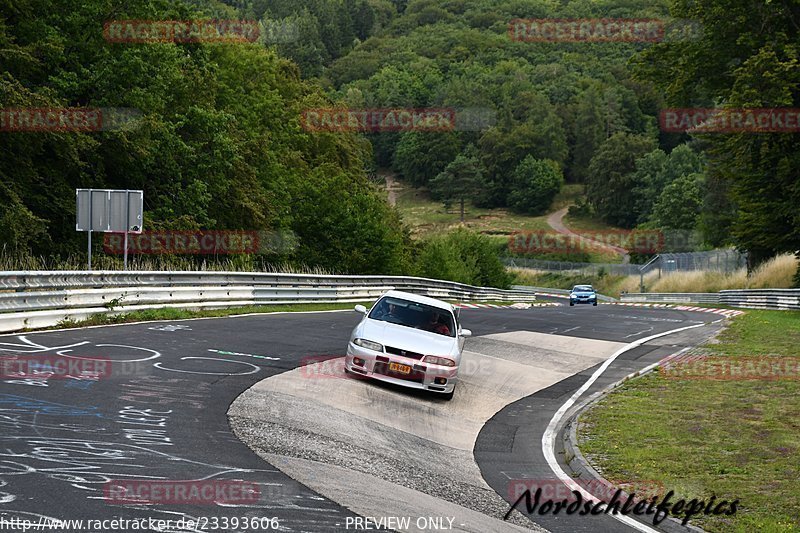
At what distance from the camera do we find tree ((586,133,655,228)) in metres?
158

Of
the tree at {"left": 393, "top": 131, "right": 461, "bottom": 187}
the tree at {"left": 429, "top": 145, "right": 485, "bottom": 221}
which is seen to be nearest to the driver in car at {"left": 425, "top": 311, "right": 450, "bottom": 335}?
the tree at {"left": 429, "top": 145, "right": 485, "bottom": 221}

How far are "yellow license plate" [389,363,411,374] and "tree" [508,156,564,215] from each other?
156877 millimetres

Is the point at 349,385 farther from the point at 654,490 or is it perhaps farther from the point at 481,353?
the point at 481,353

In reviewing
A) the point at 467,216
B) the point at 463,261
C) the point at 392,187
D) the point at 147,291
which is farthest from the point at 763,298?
the point at 392,187

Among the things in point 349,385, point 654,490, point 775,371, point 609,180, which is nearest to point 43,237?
point 349,385

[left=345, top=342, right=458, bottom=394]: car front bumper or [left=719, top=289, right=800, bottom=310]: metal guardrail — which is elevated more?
[left=345, top=342, right=458, bottom=394]: car front bumper

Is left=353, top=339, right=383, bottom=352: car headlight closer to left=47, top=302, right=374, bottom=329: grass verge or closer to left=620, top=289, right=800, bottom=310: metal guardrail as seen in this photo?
left=47, top=302, right=374, bottom=329: grass verge

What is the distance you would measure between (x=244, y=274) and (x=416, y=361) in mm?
14067

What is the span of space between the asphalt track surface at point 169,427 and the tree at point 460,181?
150520 millimetres

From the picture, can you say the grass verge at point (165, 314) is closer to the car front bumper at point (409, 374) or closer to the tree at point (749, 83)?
the car front bumper at point (409, 374)

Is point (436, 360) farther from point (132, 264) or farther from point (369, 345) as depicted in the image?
point (132, 264)

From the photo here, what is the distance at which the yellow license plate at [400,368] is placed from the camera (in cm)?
1361

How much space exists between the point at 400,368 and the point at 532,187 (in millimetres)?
158432

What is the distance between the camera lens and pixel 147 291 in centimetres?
2152
